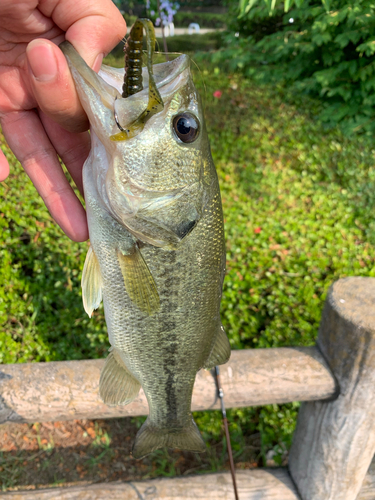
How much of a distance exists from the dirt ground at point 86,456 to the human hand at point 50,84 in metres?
2.35

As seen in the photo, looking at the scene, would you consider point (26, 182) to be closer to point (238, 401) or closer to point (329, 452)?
point (238, 401)

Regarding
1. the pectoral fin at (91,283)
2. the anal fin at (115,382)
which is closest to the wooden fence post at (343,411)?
the anal fin at (115,382)

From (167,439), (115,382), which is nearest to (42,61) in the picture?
(115,382)

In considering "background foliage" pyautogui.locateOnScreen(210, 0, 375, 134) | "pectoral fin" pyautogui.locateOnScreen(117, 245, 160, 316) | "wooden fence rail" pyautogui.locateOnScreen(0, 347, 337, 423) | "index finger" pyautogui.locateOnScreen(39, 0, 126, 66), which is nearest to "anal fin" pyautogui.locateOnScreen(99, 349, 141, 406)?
"pectoral fin" pyautogui.locateOnScreen(117, 245, 160, 316)

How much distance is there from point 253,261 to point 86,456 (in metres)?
2.34

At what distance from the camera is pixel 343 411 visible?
6.75 ft

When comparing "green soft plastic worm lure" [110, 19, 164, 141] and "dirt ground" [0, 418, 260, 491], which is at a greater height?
"green soft plastic worm lure" [110, 19, 164, 141]

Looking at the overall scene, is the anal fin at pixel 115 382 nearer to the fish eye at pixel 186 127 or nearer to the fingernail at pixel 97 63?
the fish eye at pixel 186 127

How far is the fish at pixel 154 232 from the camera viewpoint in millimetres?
1129

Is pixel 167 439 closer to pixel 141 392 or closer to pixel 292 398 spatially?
pixel 141 392

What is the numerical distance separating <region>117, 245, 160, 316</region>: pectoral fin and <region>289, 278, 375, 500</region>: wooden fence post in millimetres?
1173

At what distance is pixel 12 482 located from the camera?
9.42 ft

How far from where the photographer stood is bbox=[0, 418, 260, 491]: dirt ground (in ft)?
9.75

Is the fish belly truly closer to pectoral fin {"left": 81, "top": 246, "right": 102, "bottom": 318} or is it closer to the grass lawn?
pectoral fin {"left": 81, "top": 246, "right": 102, "bottom": 318}
